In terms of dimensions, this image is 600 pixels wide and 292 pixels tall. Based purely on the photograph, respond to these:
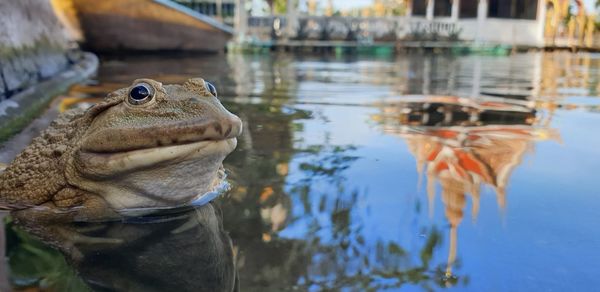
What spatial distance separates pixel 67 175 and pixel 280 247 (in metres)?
0.95

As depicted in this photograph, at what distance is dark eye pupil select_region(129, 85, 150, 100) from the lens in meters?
1.95

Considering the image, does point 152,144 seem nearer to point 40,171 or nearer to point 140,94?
point 140,94

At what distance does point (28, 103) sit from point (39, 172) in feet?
8.15

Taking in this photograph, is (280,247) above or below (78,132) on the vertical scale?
below

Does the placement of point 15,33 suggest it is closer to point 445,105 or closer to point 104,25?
point 445,105

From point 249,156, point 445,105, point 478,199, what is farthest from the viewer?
point 445,105

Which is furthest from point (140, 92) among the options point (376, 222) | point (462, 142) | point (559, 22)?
point (559, 22)

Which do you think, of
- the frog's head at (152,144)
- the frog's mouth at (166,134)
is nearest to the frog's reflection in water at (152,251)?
the frog's head at (152,144)

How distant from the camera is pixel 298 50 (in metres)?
22.5

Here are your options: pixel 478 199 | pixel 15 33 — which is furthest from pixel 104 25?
pixel 478 199


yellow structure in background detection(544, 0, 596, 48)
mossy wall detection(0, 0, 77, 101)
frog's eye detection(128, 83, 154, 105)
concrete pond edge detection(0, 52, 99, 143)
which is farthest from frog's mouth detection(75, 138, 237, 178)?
yellow structure in background detection(544, 0, 596, 48)

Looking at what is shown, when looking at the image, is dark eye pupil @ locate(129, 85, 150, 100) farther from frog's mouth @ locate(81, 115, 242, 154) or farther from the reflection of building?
the reflection of building

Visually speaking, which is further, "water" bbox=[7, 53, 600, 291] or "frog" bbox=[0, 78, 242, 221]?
"frog" bbox=[0, 78, 242, 221]

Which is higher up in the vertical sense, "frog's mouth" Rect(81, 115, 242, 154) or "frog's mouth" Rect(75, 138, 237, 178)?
"frog's mouth" Rect(81, 115, 242, 154)
